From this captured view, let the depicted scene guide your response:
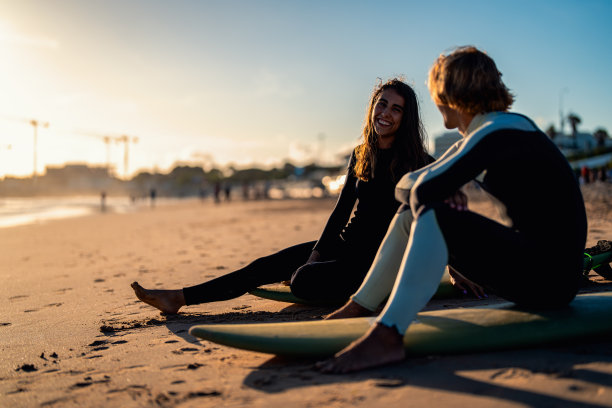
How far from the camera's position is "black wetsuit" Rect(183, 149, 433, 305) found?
10.0 feet

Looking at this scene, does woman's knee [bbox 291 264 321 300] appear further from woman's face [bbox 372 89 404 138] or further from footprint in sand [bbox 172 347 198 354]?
woman's face [bbox 372 89 404 138]

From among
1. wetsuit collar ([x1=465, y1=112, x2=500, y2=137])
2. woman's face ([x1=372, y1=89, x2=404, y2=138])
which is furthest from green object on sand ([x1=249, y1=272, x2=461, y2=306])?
wetsuit collar ([x1=465, y1=112, x2=500, y2=137])

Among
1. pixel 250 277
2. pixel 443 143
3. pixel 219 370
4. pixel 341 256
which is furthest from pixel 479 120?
pixel 443 143

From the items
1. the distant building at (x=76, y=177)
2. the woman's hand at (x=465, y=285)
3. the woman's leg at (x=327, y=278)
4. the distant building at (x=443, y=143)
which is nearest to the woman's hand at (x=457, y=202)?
the woman's leg at (x=327, y=278)

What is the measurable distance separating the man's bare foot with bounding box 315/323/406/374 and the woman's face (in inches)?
61.3

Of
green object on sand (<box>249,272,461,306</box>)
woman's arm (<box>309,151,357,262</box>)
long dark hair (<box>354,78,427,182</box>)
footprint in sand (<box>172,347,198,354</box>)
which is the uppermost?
long dark hair (<box>354,78,427,182</box>)

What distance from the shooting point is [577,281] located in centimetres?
215

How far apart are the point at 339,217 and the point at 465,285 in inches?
40.8

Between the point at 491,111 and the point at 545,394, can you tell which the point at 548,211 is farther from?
the point at 545,394

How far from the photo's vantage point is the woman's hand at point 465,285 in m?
3.28

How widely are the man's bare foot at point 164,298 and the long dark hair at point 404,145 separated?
149cm

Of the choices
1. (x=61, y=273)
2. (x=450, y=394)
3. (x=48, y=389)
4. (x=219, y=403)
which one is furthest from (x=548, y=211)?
(x=61, y=273)

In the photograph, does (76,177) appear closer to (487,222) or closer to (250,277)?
(250,277)

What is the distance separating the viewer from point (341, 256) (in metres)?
3.14
